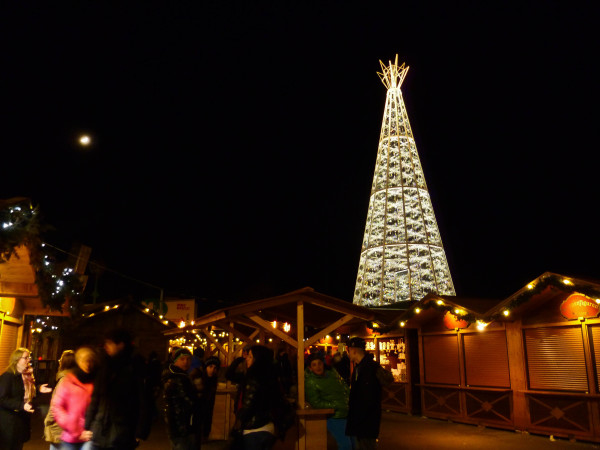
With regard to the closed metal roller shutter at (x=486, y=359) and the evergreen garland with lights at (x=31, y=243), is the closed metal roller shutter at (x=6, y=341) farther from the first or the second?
the closed metal roller shutter at (x=486, y=359)

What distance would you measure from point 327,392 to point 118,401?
2714 mm

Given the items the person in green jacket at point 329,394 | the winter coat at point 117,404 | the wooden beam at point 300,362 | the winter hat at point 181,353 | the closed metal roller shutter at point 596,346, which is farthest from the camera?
the closed metal roller shutter at point 596,346

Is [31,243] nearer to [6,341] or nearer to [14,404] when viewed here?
[14,404]

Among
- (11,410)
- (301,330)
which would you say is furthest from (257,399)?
(301,330)

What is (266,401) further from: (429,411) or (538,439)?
(429,411)

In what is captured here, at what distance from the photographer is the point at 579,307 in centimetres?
1012

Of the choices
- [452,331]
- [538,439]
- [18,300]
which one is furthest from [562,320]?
[18,300]

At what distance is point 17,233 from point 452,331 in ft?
35.5

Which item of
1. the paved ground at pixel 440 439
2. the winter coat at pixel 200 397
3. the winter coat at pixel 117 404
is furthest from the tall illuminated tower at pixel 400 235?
the winter coat at pixel 117 404

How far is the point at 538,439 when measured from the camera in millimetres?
10570

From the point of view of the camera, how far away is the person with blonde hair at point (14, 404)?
5.80 meters

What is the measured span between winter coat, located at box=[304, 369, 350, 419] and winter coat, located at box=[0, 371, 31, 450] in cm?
343

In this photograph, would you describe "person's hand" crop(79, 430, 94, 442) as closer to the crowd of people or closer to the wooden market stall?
the crowd of people

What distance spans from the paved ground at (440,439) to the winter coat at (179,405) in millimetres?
4866
